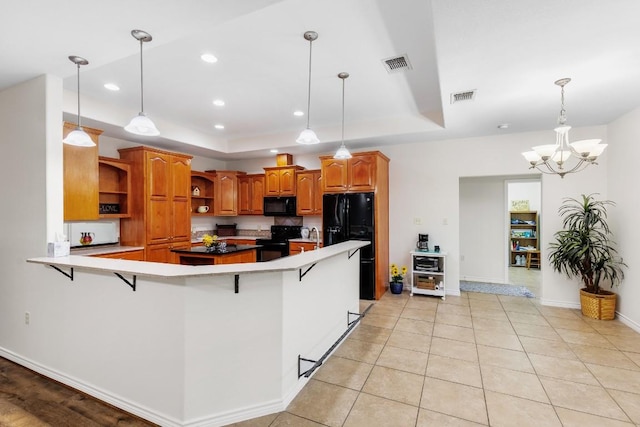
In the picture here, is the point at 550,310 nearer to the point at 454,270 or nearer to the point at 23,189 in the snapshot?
the point at 454,270

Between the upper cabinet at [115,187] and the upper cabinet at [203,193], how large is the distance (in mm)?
1363

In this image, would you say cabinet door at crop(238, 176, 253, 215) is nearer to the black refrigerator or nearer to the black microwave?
the black microwave

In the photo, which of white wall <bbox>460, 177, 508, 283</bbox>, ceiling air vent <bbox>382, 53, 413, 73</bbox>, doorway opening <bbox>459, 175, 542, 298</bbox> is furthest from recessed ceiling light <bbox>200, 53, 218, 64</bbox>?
white wall <bbox>460, 177, 508, 283</bbox>

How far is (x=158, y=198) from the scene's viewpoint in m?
4.74

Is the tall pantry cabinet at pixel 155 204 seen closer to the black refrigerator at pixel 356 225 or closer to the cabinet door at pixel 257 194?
the cabinet door at pixel 257 194

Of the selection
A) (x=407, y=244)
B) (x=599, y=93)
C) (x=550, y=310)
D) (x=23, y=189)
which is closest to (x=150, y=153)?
(x=23, y=189)

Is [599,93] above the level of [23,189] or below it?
above

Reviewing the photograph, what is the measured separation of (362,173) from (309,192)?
1.33 metres

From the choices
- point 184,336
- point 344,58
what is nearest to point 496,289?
point 344,58

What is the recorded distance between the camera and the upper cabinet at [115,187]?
14.8 feet

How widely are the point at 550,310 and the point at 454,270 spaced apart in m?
1.37

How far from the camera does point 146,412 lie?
6.67 ft

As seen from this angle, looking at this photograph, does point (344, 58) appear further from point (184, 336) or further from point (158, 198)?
point (158, 198)

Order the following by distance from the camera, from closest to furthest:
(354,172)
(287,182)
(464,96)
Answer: (464,96) < (354,172) < (287,182)
